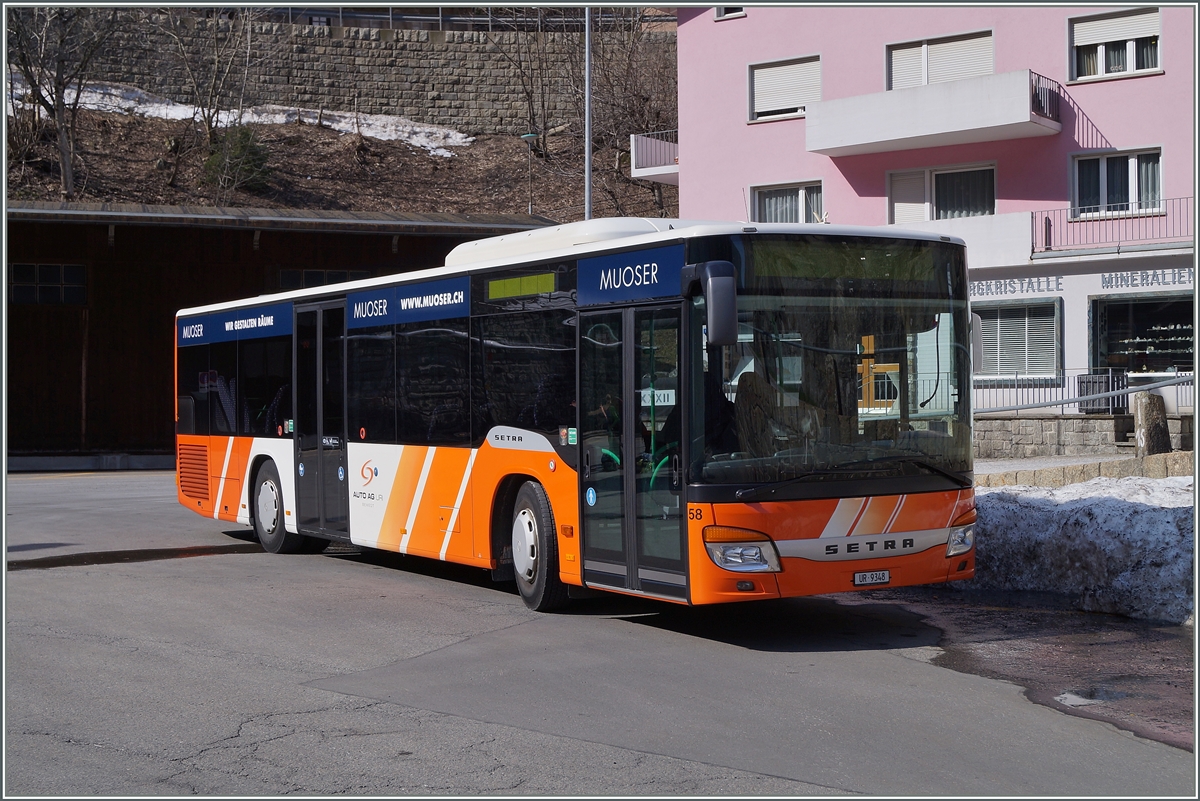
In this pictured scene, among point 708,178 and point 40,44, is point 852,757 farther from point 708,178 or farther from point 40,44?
point 40,44

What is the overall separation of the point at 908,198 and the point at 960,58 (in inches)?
134

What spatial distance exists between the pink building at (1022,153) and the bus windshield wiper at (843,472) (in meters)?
18.9

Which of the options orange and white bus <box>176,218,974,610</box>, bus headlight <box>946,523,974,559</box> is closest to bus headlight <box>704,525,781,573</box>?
orange and white bus <box>176,218,974,610</box>

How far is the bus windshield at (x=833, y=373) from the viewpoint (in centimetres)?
844

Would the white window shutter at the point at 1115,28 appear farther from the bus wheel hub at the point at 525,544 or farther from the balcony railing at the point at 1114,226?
the bus wheel hub at the point at 525,544

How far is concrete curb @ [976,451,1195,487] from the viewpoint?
1436 centimetres

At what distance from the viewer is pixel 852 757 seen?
19.6ft

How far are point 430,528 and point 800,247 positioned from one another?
467cm

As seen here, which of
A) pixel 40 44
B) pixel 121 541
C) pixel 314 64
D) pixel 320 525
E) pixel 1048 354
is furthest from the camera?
pixel 314 64

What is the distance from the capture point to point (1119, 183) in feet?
95.2

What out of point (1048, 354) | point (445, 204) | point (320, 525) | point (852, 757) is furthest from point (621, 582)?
point (445, 204)

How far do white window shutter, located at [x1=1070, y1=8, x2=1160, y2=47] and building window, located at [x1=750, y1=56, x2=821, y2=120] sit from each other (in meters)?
6.30

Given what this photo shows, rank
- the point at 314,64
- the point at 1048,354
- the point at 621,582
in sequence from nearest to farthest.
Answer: the point at 621,582 → the point at 1048,354 → the point at 314,64

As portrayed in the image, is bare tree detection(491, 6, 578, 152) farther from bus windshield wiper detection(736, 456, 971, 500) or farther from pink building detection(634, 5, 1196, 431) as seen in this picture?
bus windshield wiper detection(736, 456, 971, 500)
